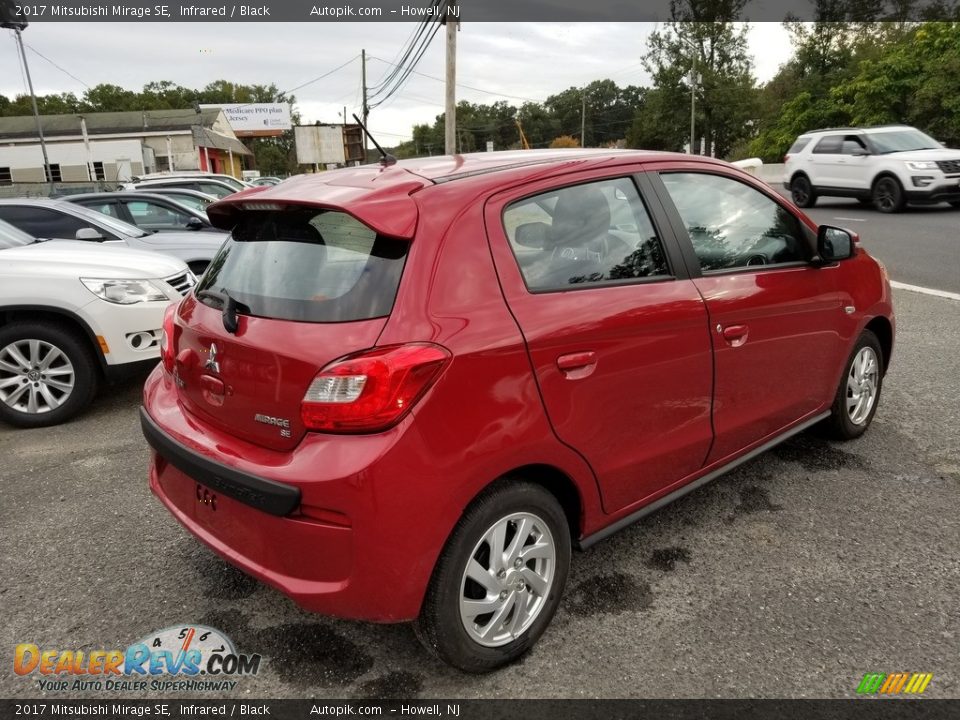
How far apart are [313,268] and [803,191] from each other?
1812 cm

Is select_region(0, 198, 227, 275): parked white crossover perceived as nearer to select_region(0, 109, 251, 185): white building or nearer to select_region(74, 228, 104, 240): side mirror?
select_region(74, 228, 104, 240): side mirror

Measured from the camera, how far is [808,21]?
46.0 metres

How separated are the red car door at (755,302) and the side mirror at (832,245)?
0.05m

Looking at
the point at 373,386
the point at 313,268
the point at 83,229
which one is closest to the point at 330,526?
the point at 373,386

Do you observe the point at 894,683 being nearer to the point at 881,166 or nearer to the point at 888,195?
the point at 881,166

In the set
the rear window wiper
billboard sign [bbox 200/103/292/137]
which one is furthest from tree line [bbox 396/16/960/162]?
the rear window wiper

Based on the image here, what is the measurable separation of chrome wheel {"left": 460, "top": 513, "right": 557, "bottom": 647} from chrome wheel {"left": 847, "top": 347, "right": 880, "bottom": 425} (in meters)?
2.37

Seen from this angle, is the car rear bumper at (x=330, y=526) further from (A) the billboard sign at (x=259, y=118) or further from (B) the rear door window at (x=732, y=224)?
(A) the billboard sign at (x=259, y=118)

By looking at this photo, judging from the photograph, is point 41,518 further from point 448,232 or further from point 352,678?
point 448,232

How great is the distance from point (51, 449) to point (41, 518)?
3.62 feet

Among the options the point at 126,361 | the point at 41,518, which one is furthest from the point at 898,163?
the point at 41,518

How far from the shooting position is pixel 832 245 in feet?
11.6

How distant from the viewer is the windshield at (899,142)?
605 inches

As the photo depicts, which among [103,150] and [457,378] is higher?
[457,378]
